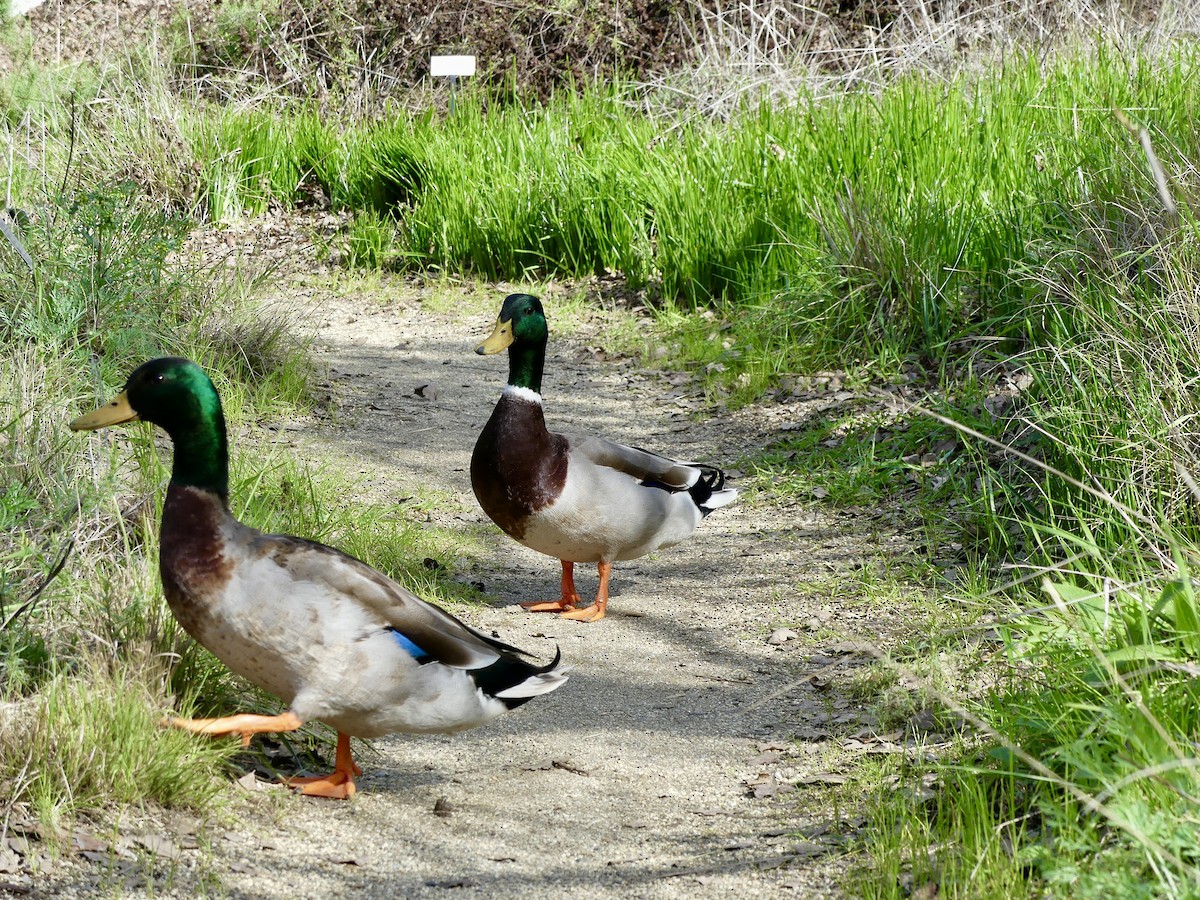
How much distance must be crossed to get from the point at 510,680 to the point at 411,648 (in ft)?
0.89

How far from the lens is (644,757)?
3.51 m

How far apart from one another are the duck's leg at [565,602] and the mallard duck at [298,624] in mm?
1394

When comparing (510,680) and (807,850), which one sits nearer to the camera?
(807,850)

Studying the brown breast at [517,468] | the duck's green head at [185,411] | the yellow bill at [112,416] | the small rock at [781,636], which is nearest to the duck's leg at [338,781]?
the duck's green head at [185,411]

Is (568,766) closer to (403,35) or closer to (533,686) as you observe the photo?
(533,686)

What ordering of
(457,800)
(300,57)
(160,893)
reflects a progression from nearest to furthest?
(160,893) → (457,800) → (300,57)

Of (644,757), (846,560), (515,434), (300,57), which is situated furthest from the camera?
(300,57)

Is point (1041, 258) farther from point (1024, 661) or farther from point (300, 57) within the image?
point (300, 57)

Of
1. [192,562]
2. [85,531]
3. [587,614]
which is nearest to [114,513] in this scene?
[85,531]

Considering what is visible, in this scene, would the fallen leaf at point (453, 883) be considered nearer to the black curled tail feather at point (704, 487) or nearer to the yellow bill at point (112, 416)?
the yellow bill at point (112, 416)

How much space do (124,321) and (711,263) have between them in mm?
3833

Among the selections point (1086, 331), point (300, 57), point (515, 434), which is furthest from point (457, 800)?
point (300, 57)

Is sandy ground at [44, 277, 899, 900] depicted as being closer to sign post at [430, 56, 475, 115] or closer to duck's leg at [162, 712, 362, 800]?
duck's leg at [162, 712, 362, 800]

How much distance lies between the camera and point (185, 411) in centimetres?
305
